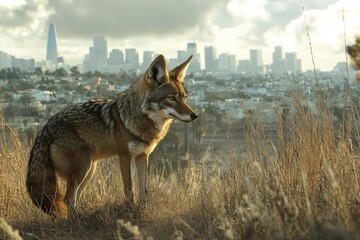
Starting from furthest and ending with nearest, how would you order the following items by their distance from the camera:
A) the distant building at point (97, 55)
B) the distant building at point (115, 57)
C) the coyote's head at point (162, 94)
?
1. the distant building at point (97, 55)
2. the distant building at point (115, 57)
3. the coyote's head at point (162, 94)

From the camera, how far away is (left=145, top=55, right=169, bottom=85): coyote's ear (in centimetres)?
614

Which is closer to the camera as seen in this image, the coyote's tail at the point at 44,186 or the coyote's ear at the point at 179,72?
the coyote's tail at the point at 44,186

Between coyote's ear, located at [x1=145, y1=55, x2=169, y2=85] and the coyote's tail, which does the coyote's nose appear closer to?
coyote's ear, located at [x1=145, y1=55, x2=169, y2=85]

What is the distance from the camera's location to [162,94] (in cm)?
616

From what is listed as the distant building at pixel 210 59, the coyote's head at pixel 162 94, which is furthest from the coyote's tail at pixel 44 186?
the distant building at pixel 210 59

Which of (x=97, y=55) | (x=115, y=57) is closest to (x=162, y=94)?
A: (x=115, y=57)

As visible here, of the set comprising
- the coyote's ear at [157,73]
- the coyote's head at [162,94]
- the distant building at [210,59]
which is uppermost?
the distant building at [210,59]

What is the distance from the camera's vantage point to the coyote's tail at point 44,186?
19.4 ft

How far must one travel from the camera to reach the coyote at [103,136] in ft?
19.6

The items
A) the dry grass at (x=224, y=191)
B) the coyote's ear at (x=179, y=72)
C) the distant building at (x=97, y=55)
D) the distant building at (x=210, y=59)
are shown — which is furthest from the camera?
the distant building at (x=97, y=55)

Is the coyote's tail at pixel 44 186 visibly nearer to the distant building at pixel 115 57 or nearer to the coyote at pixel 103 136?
the coyote at pixel 103 136

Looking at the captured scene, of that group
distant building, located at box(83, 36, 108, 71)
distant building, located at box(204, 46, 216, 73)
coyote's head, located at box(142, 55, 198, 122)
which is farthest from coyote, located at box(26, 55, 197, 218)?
distant building, located at box(83, 36, 108, 71)

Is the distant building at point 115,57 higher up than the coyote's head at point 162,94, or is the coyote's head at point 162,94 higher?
the distant building at point 115,57

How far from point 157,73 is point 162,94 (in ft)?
0.85
